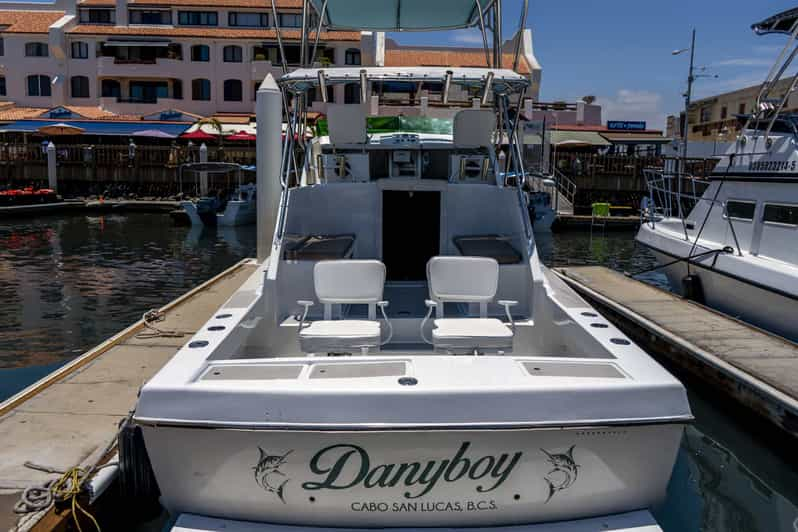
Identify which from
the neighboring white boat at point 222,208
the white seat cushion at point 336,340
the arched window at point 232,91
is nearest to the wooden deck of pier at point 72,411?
the white seat cushion at point 336,340

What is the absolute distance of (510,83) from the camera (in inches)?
241

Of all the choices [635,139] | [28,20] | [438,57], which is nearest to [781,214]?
[635,139]

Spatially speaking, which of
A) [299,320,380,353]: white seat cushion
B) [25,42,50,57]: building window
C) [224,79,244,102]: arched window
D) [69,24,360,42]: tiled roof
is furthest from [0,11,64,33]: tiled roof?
[299,320,380,353]: white seat cushion

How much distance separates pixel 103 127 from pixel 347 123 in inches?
1207

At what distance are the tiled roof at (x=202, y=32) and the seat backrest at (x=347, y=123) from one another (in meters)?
35.5

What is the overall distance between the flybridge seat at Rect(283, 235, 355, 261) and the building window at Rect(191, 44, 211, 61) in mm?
39368

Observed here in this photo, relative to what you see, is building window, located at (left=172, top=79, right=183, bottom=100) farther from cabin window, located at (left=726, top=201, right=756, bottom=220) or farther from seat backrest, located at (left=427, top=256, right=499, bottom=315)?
seat backrest, located at (left=427, top=256, right=499, bottom=315)

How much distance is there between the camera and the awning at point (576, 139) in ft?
112

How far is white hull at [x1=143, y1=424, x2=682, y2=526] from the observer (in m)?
3.30

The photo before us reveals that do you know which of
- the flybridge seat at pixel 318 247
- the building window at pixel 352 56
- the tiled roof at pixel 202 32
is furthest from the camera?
the building window at pixel 352 56

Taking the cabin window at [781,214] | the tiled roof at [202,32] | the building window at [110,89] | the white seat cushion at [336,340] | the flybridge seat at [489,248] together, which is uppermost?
the tiled roof at [202,32]

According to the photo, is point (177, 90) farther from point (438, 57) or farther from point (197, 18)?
point (438, 57)

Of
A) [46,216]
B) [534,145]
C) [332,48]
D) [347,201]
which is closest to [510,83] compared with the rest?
[347,201]

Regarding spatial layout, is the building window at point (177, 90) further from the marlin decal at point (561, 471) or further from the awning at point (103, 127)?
the marlin decal at point (561, 471)
